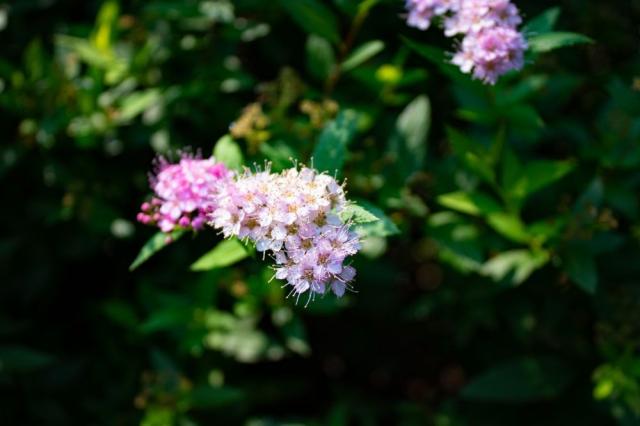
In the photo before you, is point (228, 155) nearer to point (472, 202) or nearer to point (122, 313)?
point (472, 202)

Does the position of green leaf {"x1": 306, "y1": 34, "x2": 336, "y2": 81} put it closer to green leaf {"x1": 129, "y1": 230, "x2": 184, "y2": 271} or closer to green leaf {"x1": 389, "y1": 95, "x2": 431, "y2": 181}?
green leaf {"x1": 389, "y1": 95, "x2": 431, "y2": 181}

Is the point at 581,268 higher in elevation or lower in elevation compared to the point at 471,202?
lower

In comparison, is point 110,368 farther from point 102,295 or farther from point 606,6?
point 606,6

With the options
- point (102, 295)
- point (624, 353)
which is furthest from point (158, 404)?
point (624, 353)

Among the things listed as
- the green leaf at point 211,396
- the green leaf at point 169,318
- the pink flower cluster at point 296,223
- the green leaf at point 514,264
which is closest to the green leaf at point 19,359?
the green leaf at point 169,318

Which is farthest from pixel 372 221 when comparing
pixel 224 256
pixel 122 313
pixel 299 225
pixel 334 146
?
pixel 122 313
